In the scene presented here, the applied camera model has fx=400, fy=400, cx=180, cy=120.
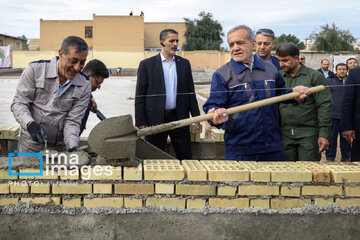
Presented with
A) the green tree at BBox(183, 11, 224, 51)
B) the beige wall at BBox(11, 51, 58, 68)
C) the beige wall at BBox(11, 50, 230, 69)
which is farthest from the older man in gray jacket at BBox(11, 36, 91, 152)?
the green tree at BBox(183, 11, 224, 51)

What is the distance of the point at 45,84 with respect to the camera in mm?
3244

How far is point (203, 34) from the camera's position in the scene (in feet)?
180

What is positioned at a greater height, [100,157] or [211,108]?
[211,108]

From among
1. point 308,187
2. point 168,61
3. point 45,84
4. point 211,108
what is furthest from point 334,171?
point 168,61

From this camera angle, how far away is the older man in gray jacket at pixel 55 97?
3182mm

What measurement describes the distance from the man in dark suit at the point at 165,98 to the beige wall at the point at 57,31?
167 feet

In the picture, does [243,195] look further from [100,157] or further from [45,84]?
[45,84]

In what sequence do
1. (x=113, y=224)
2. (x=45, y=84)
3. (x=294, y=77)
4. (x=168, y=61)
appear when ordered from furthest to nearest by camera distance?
(x=168, y=61), (x=294, y=77), (x=45, y=84), (x=113, y=224)

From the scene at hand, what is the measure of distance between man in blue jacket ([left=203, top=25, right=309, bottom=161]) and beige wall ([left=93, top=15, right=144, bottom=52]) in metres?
46.6

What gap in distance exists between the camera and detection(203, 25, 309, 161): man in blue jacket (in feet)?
10.9

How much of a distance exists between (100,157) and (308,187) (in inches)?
58.3

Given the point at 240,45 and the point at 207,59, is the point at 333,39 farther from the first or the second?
the point at 240,45

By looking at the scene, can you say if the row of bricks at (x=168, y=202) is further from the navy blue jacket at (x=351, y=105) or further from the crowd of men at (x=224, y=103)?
the navy blue jacket at (x=351, y=105)

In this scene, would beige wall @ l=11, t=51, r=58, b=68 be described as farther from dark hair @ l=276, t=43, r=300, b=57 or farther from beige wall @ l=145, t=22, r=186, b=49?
dark hair @ l=276, t=43, r=300, b=57
